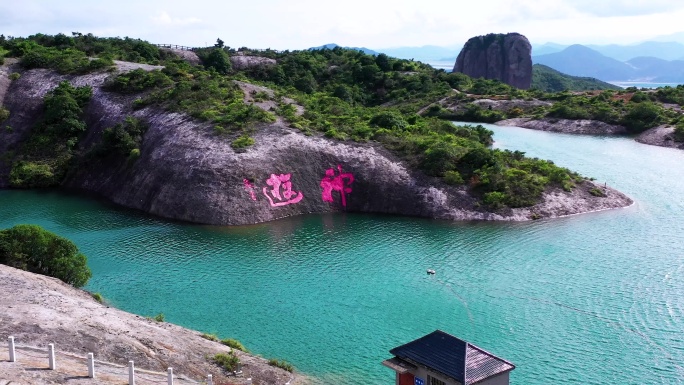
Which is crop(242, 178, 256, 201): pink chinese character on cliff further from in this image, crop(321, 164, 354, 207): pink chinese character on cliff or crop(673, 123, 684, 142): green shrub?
crop(673, 123, 684, 142): green shrub

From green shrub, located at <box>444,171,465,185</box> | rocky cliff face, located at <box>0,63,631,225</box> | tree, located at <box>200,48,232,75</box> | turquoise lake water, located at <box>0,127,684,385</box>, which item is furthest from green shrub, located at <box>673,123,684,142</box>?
tree, located at <box>200,48,232,75</box>

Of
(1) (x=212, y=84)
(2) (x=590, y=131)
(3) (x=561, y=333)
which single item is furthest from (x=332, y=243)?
(2) (x=590, y=131)

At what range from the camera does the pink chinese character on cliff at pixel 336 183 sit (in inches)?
2395

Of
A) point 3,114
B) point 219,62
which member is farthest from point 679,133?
point 3,114

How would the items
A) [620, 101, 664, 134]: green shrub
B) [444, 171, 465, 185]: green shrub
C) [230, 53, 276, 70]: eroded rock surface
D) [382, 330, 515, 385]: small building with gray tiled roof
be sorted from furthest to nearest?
[230, 53, 276, 70]: eroded rock surface, [620, 101, 664, 134]: green shrub, [444, 171, 465, 185]: green shrub, [382, 330, 515, 385]: small building with gray tiled roof

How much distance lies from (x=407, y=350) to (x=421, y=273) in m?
20.2

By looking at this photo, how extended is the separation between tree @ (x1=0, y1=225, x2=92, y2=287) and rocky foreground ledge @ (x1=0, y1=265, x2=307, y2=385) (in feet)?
15.4

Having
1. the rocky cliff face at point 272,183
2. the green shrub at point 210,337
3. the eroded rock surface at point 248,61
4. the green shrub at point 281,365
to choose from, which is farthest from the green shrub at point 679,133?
the green shrub at point 210,337

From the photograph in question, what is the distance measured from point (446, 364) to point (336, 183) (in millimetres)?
40013

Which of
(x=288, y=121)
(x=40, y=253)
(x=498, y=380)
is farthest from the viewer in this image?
(x=288, y=121)

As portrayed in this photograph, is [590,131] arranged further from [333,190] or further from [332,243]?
[332,243]

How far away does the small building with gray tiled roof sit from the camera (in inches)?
859

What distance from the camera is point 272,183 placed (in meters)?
59.7

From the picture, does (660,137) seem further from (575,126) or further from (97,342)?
(97,342)
